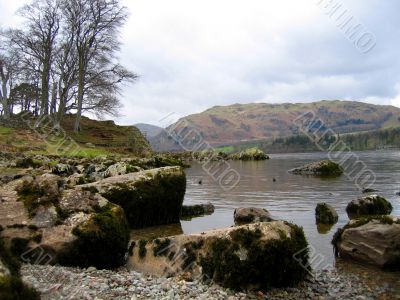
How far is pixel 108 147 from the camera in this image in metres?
54.9

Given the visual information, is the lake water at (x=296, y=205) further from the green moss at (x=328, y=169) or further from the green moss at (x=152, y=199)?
the green moss at (x=328, y=169)

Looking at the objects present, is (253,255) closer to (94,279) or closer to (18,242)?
(94,279)

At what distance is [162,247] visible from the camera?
39.0ft

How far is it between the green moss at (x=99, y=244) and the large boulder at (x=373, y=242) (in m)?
7.11

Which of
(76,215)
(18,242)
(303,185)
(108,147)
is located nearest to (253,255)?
(76,215)

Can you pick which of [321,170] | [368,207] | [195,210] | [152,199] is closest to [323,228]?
[368,207]

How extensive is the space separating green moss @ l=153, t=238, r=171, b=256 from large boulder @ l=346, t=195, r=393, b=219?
12465 millimetres

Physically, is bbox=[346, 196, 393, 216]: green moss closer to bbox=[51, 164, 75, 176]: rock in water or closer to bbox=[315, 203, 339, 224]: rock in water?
bbox=[315, 203, 339, 224]: rock in water

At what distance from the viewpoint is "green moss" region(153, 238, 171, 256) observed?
38.5ft

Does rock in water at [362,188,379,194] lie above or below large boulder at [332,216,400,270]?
above

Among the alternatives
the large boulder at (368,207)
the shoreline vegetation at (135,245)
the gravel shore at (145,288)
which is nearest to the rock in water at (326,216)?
the large boulder at (368,207)

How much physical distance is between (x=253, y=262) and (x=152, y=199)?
29.3ft

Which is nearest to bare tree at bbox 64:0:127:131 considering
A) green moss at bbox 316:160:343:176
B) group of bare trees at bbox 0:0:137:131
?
group of bare trees at bbox 0:0:137:131

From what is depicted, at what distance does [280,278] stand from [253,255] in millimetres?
913
